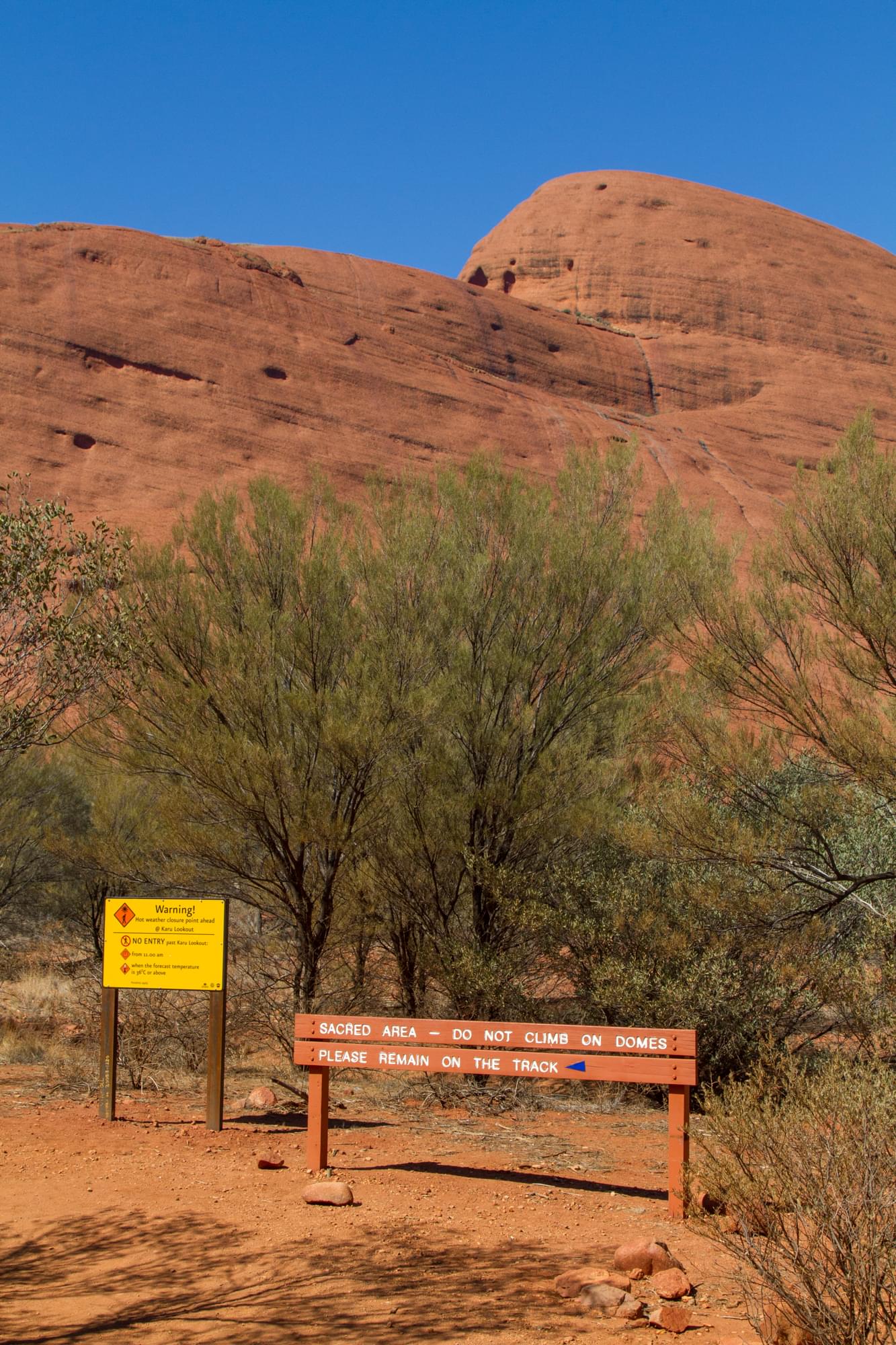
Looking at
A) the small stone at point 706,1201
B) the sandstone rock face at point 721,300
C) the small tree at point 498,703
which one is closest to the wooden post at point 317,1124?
the small stone at point 706,1201

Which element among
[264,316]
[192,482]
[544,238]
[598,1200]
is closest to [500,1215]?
[598,1200]

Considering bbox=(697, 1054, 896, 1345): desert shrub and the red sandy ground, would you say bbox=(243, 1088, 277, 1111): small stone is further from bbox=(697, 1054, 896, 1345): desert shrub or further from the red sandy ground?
bbox=(697, 1054, 896, 1345): desert shrub

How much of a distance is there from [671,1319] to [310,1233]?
76.1 inches

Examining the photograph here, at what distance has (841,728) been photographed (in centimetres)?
942

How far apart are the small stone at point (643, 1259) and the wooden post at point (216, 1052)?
3.51 m

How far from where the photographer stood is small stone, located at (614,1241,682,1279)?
4996 mm

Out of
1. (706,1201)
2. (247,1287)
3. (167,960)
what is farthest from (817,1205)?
(167,960)

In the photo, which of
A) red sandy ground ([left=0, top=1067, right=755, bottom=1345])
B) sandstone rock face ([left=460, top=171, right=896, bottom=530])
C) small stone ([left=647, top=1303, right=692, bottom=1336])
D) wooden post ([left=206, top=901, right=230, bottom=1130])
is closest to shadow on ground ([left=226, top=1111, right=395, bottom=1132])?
red sandy ground ([left=0, top=1067, right=755, bottom=1345])

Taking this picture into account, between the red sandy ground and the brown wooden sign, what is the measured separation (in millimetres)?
408

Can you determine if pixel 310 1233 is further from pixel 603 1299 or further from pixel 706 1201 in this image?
pixel 706 1201

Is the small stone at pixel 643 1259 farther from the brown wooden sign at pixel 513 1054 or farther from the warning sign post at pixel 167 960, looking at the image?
the warning sign post at pixel 167 960

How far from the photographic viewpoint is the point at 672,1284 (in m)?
4.76

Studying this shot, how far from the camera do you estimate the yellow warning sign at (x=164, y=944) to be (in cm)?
778

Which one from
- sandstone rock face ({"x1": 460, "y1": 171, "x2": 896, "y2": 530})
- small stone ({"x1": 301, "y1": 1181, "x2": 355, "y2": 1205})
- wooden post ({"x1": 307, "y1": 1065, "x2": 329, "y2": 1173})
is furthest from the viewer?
sandstone rock face ({"x1": 460, "y1": 171, "x2": 896, "y2": 530})
